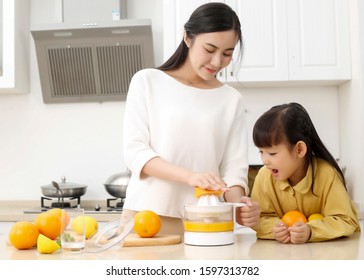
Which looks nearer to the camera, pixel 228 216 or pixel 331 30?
pixel 228 216

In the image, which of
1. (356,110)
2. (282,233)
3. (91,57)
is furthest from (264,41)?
(282,233)

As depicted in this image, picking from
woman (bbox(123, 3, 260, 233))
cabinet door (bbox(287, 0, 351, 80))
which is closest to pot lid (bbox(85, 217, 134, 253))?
woman (bbox(123, 3, 260, 233))

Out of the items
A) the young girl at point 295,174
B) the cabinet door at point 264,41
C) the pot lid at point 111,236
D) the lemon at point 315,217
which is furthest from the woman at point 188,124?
the cabinet door at point 264,41

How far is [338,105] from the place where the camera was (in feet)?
10.8

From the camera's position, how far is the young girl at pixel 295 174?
56.4 inches

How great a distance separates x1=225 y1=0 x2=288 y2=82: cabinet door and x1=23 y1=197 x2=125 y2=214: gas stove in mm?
974

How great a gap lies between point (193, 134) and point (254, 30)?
62.5 inches

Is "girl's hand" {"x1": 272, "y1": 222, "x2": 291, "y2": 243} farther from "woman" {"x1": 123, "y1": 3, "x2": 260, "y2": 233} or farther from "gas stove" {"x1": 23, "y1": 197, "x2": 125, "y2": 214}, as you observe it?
"gas stove" {"x1": 23, "y1": 197, "x2": 125, "y2": 214}

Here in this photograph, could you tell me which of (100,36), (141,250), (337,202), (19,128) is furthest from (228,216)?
(19,128)

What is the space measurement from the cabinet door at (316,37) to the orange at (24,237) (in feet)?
7.04

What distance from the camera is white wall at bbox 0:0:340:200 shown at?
11.1 ft

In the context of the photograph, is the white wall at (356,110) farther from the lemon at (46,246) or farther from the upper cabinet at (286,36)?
the lemon at (46,246)

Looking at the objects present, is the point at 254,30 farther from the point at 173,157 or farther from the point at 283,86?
the point at 173,157

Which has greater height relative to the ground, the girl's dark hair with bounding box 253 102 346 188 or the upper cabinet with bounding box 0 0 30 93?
the upper cabinet with bounding box 0 0 30 93
